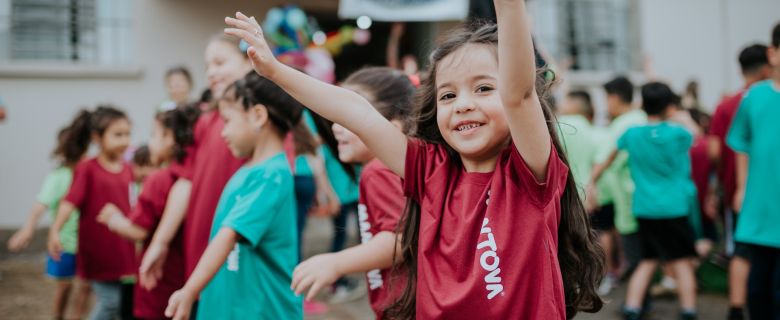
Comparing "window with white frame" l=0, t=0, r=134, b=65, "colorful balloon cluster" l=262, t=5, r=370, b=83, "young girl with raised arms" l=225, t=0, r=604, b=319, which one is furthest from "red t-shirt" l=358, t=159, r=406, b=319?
"window with white frame" l=0, t=0, r=134, b=65

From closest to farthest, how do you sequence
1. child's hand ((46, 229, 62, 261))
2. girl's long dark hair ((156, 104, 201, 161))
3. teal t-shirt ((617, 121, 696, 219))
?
girl's long dark hair ((156, 104, 201, 161)) < child's hand ((46, 229, 62, 261)) < teal t-shirt ((617, 121, 696, 219))

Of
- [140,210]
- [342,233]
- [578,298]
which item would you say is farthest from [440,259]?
[342,233]

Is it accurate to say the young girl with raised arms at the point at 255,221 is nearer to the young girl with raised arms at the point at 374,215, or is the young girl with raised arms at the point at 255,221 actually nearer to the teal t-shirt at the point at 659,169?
the young girl with raised arms at the point at 374,215

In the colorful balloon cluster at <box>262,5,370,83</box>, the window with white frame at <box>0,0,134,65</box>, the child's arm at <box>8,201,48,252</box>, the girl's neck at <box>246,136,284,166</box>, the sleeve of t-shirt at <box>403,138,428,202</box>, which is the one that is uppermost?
the window with white frame at <box>0,0,134,65</box>

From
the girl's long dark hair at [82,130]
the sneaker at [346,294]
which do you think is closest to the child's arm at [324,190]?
the sneaker at [346,294]

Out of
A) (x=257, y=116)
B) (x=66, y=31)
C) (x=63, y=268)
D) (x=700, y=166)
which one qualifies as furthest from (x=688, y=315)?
(x=66, y=31)

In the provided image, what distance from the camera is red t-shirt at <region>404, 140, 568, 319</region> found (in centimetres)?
153

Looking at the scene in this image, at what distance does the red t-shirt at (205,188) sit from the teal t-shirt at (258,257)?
11.6 inches

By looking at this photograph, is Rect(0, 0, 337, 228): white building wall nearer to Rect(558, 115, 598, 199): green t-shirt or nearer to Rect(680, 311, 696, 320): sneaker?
Rect(558, 115, 598, 199): green t-shirt

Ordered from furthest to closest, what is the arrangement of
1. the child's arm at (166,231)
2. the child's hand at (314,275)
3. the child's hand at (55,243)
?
the child's hand at (55,243) → the child's arm at (166,231) → the child's hand at (314,275)

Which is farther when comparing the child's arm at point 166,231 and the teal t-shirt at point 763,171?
the teal t-shirt at point 763,171

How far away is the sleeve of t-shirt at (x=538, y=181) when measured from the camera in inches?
59.1

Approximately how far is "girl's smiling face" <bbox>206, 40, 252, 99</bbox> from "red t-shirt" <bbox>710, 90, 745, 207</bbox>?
126 inches

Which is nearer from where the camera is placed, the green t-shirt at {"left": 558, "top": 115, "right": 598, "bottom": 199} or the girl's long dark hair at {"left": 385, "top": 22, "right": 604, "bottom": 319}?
the girl's long dark hair at {"left": 385, "top": 22, "right": 604, "bottom": 319}
